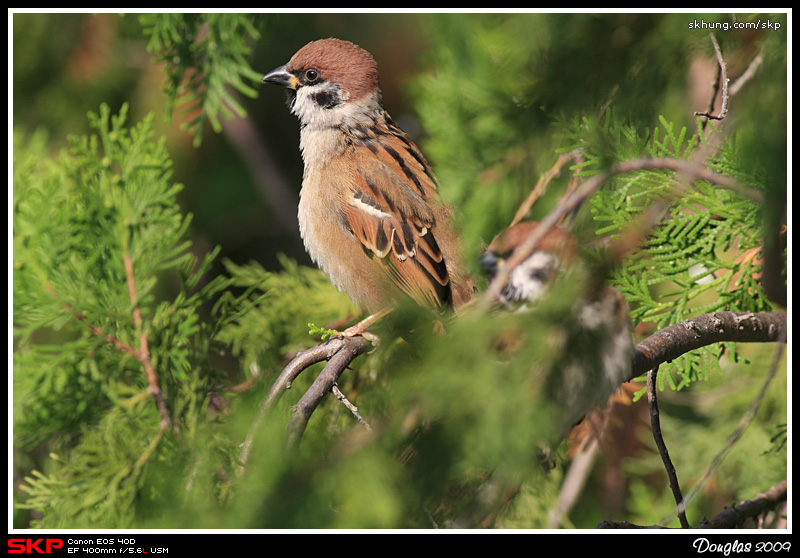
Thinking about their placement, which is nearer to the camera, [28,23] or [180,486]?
[180,486]

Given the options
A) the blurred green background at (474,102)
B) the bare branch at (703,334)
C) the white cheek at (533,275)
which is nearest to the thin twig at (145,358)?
the blurred green background at (474,102)

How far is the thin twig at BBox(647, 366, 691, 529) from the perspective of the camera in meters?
1.70

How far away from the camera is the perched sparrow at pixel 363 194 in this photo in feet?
8.50

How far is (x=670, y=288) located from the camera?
2797mm

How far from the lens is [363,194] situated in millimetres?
2738

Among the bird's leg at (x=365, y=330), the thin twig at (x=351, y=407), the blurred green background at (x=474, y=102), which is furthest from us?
the bird's leg at (x=365, y=330)

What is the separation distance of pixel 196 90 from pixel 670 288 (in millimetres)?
1968

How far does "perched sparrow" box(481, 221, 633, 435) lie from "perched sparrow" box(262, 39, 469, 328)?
2.40 ft

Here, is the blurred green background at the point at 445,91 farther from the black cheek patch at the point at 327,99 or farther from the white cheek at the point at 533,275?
the black cheek patch at the point at 327,99

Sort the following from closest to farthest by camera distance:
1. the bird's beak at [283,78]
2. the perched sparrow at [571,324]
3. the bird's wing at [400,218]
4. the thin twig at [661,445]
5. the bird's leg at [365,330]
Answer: the perched sparrow at [571,324], the thin twig at [661,445], the bird's leg at [365,330], the bird's wing at [400,218], the bird's beak at [283,78]

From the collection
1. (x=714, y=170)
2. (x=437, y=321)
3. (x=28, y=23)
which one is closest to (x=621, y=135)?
(x=714, y=170)

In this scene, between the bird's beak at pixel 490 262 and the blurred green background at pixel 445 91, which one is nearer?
the blurred green background at pixel 445 91
